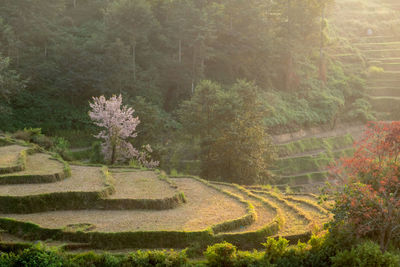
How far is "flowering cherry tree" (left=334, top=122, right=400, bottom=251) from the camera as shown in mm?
11711

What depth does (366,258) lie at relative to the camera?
1077 cm

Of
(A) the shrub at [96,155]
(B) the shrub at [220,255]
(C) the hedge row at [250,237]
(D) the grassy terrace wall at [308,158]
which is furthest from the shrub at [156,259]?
(D) the grassy terrace wall at [308,158]

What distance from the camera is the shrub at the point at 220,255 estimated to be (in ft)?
35.8

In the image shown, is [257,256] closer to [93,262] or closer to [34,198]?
[93,262]

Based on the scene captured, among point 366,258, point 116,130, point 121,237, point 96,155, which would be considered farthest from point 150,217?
point 96,155

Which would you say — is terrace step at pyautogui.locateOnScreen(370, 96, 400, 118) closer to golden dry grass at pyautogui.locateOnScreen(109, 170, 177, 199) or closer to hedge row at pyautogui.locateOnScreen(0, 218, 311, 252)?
golden dry grass at pyautogui.locateOnScreen(109, 170, 177, 199)

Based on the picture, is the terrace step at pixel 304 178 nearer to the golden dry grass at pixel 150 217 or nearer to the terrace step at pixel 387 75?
the golden dry grass at pixel 150 217

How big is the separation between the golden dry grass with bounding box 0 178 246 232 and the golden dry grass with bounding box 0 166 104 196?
0.91 m

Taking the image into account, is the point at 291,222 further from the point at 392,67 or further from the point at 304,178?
the point at 392,67

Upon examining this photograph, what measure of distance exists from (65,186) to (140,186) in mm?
2873

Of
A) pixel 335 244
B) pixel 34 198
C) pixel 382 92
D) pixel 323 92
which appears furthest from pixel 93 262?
pixel 382 92

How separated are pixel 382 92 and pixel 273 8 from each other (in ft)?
49.2

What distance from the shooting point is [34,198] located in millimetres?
13211

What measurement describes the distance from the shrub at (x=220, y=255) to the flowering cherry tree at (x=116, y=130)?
1326 cm
